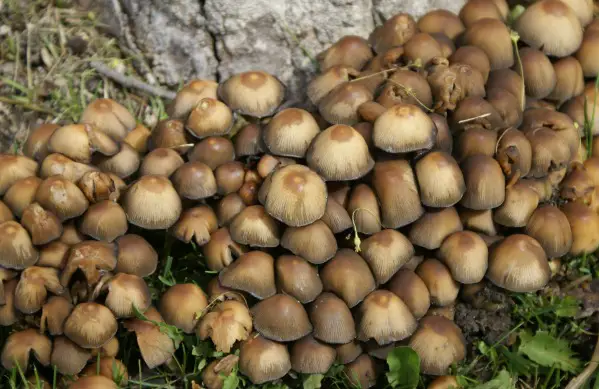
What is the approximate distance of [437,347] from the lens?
296 cm

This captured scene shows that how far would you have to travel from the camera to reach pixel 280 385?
2.95 meters

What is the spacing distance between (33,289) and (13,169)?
2.04 ft

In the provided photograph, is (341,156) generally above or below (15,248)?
above

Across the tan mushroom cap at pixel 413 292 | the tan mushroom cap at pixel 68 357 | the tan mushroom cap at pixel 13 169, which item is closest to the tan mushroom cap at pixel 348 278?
the tan mushroom cap at pixel 413 292

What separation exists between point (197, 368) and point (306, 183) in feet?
3.02

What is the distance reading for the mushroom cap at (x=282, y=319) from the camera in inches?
113

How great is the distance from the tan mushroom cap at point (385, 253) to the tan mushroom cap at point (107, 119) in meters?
1.35

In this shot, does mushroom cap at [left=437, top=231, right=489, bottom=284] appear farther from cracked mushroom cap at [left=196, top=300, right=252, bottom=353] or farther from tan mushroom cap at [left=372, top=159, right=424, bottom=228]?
cracked mushroom cap at [left=196, top=300, right=252, bottom=353]

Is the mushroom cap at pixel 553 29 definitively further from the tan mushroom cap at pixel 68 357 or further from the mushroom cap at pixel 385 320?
the tan mushroom cap at pixel 68 357

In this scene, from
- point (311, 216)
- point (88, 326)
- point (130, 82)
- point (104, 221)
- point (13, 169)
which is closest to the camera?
point (88, 326)

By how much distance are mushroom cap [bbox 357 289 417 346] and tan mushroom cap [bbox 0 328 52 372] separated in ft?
4.24

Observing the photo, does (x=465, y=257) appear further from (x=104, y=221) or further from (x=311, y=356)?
(x=104, y=221)

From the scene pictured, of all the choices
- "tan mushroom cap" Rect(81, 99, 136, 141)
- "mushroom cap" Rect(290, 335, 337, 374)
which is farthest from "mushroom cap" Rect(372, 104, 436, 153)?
"tan mushroom cap" Rect(81, 99, 136, 141)


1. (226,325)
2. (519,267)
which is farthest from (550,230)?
(226,325)
